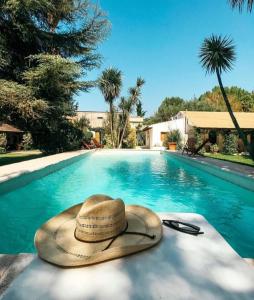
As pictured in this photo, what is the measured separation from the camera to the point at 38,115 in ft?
46.9

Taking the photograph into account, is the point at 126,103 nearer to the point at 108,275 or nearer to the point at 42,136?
the point at 42,136

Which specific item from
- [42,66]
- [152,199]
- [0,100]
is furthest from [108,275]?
[42,66]

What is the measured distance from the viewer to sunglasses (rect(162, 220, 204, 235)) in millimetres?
3178

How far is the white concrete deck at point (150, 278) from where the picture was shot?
6.61 ft

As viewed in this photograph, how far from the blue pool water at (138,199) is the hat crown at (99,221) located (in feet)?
7.72

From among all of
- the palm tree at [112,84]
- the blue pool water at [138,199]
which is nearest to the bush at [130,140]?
the palm tree at [112,84]

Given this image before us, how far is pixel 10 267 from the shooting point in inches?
100

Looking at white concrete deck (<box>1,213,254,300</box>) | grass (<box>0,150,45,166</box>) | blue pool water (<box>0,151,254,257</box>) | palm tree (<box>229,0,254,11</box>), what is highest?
palm tree (<box>229,0,254,11</box>)

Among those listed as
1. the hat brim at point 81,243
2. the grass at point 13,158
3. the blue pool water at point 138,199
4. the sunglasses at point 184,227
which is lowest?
the blue pool water at point 138,199

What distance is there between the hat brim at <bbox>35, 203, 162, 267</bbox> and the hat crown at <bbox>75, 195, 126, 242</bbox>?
0.07m

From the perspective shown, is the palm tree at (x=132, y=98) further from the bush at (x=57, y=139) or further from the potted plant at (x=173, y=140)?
the bush at (x=57, y=139)

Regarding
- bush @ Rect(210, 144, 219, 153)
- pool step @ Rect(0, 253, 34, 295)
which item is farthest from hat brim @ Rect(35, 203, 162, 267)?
bush @ Rect(210, 144, 219, 153)

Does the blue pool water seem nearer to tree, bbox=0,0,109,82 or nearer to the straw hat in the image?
the straw hat

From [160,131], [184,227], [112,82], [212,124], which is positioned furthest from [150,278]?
[160,131]
